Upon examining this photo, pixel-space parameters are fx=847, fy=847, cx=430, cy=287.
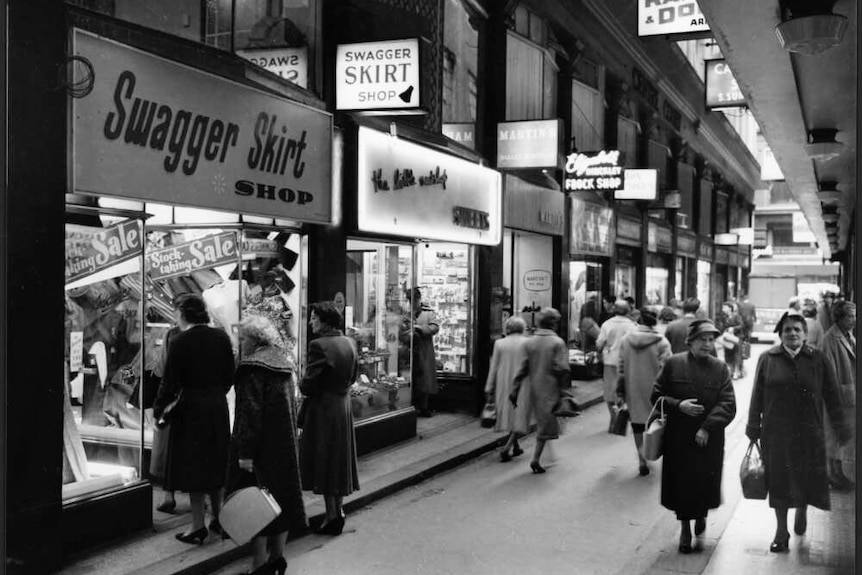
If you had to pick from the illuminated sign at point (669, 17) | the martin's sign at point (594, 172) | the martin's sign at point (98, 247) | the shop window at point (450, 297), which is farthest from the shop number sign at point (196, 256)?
the martin's sign at point (594, 172)

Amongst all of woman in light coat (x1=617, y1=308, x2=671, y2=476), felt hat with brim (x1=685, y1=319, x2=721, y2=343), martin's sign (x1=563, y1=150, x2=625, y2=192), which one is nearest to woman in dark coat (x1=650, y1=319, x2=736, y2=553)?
felt hat with brim (x1=685, y1=319, x2=721, y2=343)

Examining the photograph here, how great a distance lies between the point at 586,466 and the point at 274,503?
562 cm

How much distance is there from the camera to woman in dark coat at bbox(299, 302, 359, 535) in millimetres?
7258

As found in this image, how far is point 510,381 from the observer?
34.5ft

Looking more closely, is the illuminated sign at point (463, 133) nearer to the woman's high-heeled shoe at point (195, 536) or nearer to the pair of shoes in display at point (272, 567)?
the woman's high-heeled shoe at point (195, 536)

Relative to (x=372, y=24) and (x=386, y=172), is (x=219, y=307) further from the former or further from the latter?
(x=372, y=24)

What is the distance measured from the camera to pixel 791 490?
6.76 meters

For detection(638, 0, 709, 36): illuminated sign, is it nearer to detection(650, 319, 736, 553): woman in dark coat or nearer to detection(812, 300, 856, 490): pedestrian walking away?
detection(812, 300, 856, 490): pedestrian walking away

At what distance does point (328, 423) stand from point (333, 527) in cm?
96

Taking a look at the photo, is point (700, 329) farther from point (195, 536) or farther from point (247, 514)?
point (195, 536)

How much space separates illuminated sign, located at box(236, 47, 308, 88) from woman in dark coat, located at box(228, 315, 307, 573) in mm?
4169

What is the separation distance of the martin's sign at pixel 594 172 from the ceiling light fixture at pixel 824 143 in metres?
6.77

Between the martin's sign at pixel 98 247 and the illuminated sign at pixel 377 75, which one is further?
the illuminated sign at pixel 377 75

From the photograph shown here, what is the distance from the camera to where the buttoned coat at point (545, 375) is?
10.1 metres
